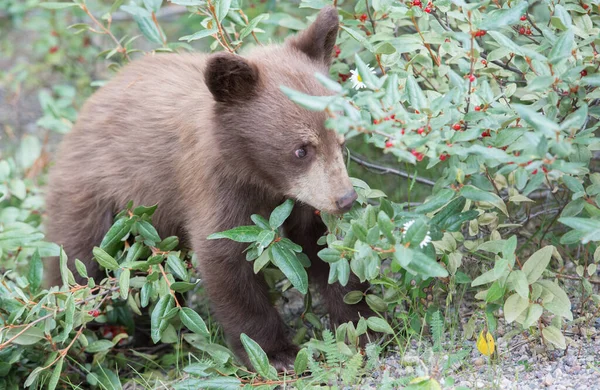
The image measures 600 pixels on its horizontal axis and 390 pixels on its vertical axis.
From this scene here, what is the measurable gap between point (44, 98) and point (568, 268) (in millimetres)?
3729

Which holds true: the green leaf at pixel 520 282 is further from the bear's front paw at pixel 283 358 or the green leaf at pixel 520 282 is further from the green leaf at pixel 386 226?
the bear's front paw at pixel 283 358

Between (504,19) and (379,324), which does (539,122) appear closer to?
(504,19)

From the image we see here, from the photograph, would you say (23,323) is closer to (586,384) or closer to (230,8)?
(230,8)

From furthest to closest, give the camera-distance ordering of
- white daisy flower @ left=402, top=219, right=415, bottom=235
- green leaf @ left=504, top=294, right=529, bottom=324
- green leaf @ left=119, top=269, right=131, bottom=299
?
1. green leaf @ left=119, top=269, right=131, bottom=299
2. green leaf @ left=504, top=294, right=529, bottom=324
3. white daisy flower @ left=402, top=219, right=415, bottom=235

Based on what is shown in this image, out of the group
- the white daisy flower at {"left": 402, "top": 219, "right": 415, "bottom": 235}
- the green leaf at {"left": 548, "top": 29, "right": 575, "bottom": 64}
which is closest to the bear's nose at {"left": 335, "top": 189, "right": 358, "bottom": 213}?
the white daisy flower at {"left": 402, "top": 219, "right": 415, "bottom": 235}

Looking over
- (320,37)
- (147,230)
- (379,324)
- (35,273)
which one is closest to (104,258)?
A: (147,230)

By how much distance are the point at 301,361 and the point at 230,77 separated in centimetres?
126

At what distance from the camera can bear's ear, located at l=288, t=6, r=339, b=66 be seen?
3.72m

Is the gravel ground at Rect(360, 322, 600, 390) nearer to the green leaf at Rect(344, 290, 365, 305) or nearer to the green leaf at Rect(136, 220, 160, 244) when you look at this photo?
the green leaf at Rect(344, 290, 365, 305)

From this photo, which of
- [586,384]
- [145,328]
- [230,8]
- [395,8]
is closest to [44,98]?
[145,328]

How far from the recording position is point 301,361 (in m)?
3.48

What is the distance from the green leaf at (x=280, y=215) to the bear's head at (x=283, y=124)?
0.07m

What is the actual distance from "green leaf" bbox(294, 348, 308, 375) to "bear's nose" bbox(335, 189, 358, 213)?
63 centimetres

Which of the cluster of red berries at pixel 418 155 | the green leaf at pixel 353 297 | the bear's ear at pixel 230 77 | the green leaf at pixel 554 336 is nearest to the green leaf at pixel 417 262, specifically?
the cluster of red berries at pixel 418 155
